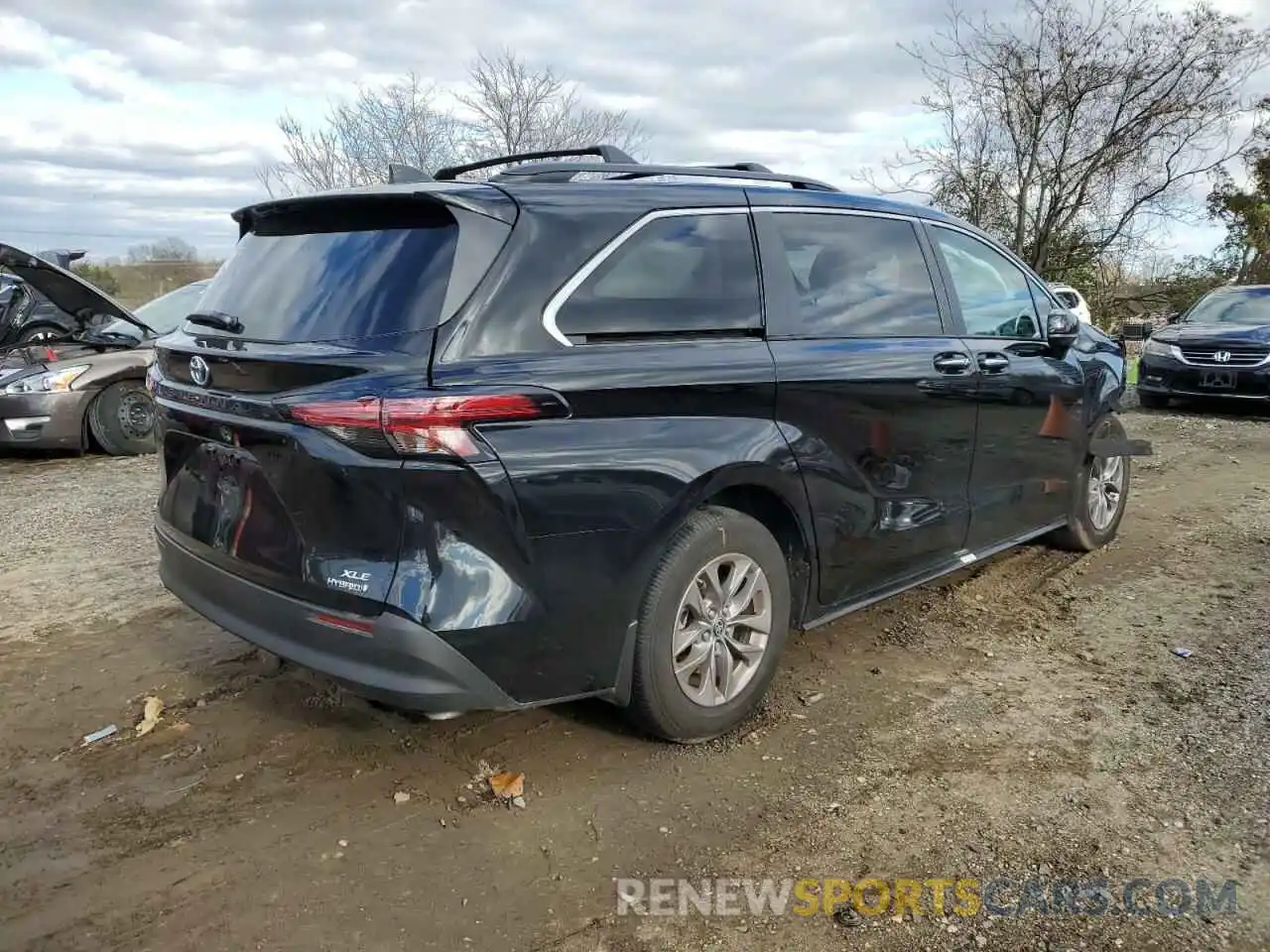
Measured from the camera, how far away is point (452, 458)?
8.38ft

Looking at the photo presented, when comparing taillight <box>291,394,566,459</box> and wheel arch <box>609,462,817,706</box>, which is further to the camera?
wheel arch <box>609,462,817,706</box>

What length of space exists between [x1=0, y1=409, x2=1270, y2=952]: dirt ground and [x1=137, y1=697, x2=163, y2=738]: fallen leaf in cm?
4

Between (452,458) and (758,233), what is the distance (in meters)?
1.52

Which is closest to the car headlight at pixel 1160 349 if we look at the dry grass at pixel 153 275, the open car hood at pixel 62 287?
the open car hood at pixel 62 287

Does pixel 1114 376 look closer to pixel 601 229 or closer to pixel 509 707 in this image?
pixel 601 229

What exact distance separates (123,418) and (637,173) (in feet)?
23.3

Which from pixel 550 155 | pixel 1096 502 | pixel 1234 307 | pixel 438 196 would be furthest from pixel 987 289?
pixel 1234 307

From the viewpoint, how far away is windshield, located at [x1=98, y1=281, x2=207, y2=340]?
8.95 m

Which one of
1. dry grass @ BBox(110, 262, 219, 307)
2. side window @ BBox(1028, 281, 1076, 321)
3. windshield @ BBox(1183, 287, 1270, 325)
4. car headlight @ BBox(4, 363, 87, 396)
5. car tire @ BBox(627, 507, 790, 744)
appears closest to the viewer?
car tire @ BBox(627, 507, 790, 744)

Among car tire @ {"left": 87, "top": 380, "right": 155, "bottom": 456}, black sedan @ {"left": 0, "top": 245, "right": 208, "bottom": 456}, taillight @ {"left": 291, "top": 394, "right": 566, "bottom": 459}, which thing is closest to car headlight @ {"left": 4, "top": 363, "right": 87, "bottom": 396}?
black sedan @ {"left": 0, "top": 245, "right": 208, "bottom": 456}

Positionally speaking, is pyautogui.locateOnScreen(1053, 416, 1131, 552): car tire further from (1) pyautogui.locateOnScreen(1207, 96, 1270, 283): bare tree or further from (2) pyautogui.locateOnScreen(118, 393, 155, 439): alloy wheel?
(1) pyautogui.locateOnScreen(1207, 96, 1270, 283): bare tree

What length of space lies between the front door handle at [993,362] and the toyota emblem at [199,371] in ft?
10.2

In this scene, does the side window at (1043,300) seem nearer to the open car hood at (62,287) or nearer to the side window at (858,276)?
the side window at (858,276)

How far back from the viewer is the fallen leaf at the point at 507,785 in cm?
301
